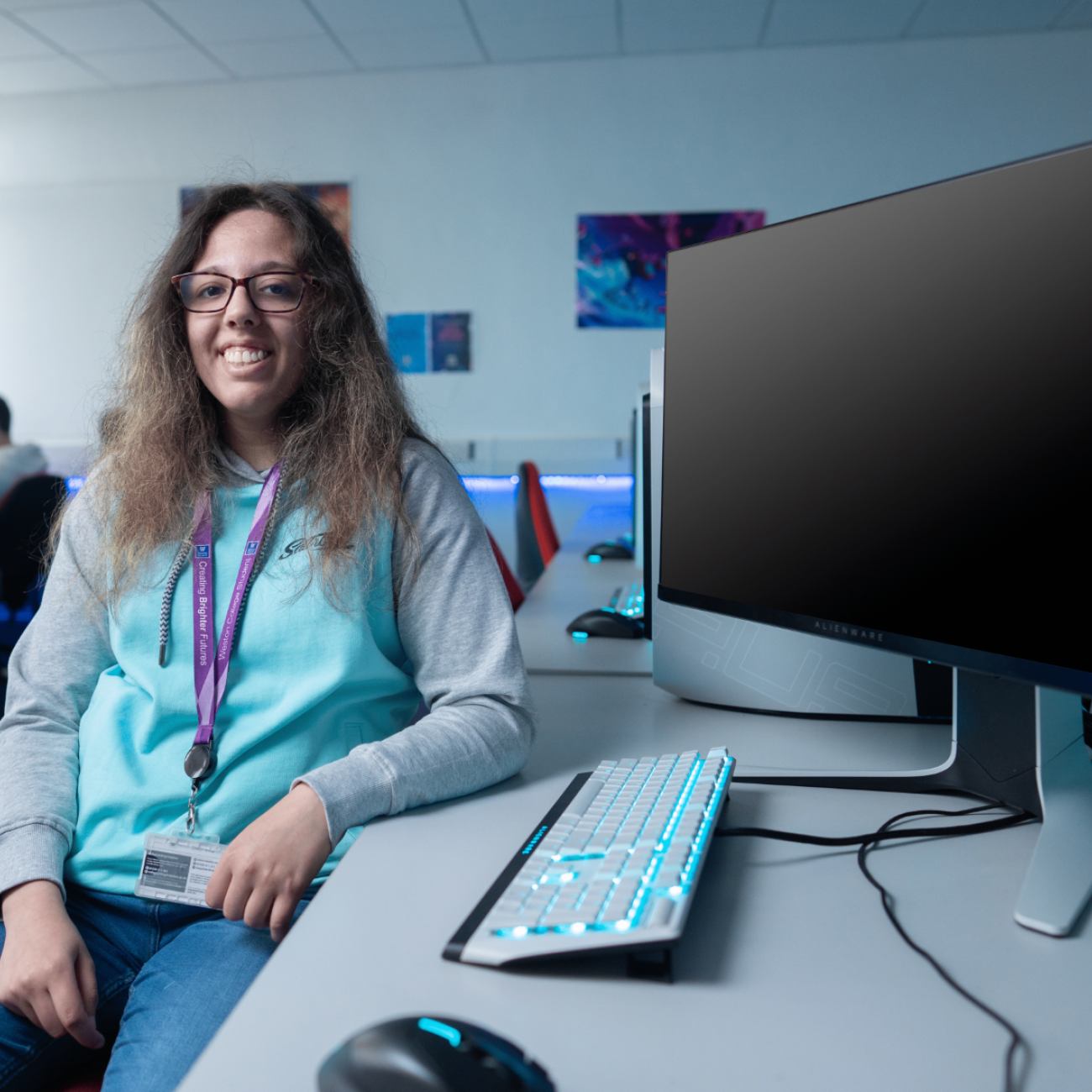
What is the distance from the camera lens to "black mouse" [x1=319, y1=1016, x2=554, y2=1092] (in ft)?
1.26

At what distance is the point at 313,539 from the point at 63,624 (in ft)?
1.09

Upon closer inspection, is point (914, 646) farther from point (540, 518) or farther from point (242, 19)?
point (242, 19)

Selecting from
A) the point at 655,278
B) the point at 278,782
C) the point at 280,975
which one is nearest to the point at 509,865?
the point at 280,975

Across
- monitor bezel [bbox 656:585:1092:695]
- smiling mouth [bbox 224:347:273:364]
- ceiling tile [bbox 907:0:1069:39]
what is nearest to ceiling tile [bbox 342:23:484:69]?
ceiling tile [bbox 907:0:1069:39]

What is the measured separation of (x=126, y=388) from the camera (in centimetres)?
117

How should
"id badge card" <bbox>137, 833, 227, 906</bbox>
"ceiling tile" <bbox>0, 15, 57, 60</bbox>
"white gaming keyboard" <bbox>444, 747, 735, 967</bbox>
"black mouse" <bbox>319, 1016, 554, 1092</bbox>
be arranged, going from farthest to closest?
"ceiling tile" <bbox>0, 15, 57, 60</bbox> < "id badge card" <bbox>137, 833, 227, 906</bbox> < "white gaming keyboard" <bbox>444, 747, 735, 967</bbox> < "black mouse" <bbox>319, 1016, 554, 1092</bbox>

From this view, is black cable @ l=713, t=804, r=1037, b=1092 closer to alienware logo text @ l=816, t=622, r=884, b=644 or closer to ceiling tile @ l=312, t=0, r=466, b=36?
alienware logo text @ l=816, t=622, r=884, b=644

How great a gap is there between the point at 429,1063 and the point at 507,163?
4275mm

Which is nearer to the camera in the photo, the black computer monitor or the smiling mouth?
the black computer monitor

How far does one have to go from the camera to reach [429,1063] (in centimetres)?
39

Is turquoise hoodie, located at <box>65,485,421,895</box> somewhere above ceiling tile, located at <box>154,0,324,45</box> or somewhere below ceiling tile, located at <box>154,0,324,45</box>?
below

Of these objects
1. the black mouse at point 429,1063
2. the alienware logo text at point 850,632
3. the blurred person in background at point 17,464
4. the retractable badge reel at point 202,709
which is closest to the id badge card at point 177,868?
the retractable badge reel at point 202,709

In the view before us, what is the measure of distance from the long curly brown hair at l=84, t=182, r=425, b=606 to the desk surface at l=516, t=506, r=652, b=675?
17.5 inches

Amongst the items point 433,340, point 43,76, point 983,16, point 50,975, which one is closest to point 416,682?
point 50,975
